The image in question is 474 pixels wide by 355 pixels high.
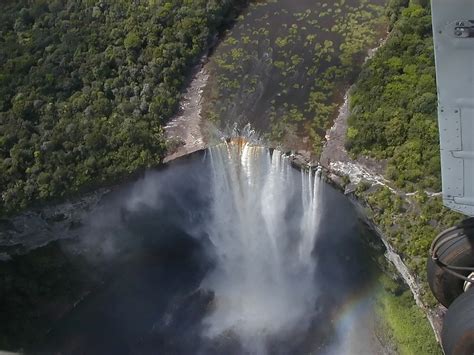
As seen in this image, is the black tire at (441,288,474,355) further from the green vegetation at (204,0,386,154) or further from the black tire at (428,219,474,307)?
the green vegetation at (204,0,386,154)

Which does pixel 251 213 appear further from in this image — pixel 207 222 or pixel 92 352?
pixel 92 352

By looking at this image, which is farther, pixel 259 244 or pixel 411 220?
pixel 259 244

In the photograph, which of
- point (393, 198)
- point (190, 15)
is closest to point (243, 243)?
point (393, 198)

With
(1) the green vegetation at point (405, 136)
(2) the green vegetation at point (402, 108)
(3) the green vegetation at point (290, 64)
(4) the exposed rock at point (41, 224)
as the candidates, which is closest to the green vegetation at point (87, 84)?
(4) the exposed rock at point (41, 224)

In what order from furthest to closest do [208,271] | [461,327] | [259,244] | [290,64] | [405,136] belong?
[290,64]
[208,271]
[259,244]
[405,136]
[461,327]

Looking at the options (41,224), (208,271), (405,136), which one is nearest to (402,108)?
(405,136)

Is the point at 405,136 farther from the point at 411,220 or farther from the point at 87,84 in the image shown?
the point at 87,84

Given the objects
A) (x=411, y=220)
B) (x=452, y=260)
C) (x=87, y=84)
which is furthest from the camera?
(x=87, y=84)
